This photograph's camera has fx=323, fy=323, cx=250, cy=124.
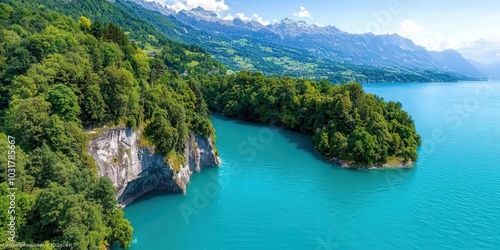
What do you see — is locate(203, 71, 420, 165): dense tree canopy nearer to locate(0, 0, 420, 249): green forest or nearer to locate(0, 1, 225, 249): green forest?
locate(0, 0, 420, 249): green forest

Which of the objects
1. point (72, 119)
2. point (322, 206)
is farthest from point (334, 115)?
point (72, 119)

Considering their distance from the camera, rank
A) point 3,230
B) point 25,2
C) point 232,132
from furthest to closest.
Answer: point 25,2 < point 232,132 < point 3,230

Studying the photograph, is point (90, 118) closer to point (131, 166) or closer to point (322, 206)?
point (131, 166)

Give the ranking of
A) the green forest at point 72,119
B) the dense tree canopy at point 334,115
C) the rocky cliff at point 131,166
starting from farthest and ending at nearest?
the dense tree canopy at point 334,115 < the rocky cliff at point 131,166 < the green forest at point 72,119

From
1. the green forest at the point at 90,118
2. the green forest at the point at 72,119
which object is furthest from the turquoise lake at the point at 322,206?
the green forest at the point at 72,119

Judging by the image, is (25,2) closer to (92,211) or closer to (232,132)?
(232,132)

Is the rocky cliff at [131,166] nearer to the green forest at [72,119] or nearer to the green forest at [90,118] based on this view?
the green forest at [90,118]

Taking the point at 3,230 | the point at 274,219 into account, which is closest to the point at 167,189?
the point at 274,219
